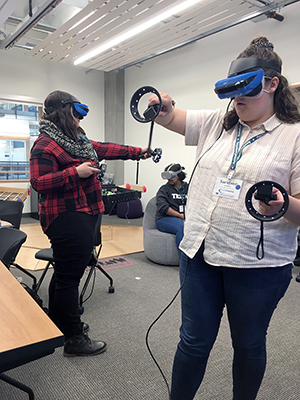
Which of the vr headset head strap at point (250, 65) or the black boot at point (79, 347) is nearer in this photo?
the vr headset head strap at point (250, 65)

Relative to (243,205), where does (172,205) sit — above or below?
below

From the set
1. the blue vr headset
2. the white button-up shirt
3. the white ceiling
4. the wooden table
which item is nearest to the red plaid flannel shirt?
the blue vr headset

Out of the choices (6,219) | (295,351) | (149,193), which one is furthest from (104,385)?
(149,193)

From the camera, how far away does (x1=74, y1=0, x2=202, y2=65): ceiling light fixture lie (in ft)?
12.8

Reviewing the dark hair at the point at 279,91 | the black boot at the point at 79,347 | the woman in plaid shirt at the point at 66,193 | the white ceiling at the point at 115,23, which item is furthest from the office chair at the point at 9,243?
the white ceiling at the point at 115,23

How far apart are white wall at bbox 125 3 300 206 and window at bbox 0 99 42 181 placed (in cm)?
205

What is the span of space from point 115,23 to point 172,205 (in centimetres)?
265

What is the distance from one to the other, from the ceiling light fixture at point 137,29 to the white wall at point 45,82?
41.2 inches

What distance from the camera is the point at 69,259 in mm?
1786

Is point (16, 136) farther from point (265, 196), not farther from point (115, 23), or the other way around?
point (265, 196)

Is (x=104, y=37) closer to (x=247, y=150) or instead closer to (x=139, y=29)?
(x=139, y=29)

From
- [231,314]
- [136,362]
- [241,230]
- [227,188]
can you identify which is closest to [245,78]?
[227,188]

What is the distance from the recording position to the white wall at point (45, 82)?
6.32 metres

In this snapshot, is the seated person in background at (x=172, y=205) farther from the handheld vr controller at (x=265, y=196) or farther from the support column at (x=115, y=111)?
the support column at (x=115, y=111)
